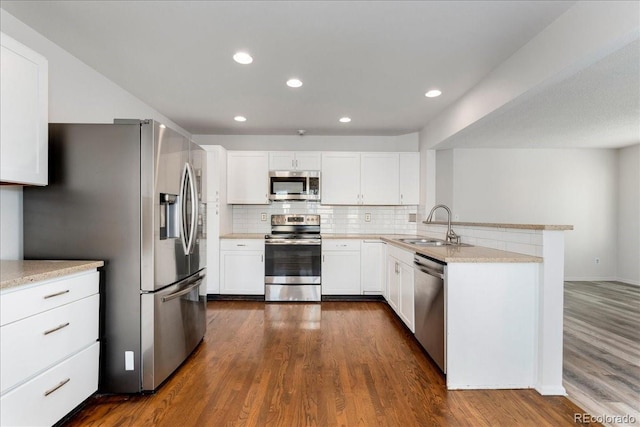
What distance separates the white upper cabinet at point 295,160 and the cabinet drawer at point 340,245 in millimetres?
1131

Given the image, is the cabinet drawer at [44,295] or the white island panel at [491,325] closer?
the cabinet drawer at [44,295]

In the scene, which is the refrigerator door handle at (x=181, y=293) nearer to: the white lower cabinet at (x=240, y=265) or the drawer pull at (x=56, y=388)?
the drawer pull at (x=56, y=388)

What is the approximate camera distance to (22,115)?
5.60ft

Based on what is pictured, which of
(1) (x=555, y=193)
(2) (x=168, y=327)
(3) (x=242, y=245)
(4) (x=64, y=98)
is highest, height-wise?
(4) (x=64, y=98)

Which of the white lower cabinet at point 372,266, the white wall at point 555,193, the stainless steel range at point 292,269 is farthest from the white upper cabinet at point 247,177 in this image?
the white wall at point 555,193

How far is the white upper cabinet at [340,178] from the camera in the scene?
461 cm

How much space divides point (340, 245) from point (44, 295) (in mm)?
3230

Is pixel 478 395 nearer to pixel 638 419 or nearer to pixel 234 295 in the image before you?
pixel 638 419

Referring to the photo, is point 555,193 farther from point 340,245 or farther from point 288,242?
point 288,242

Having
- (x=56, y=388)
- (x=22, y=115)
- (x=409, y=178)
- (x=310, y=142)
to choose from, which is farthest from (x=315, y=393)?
(x=310, y=142)

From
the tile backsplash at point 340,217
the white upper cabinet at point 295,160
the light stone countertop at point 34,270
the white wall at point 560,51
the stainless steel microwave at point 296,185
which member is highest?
the white wall at point 560,51

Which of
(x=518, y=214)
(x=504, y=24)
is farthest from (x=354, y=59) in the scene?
(x=518, y=214)

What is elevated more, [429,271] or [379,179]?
[379,179]

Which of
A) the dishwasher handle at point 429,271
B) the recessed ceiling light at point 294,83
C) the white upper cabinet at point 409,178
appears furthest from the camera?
the white upper cabinet at point 409,178
